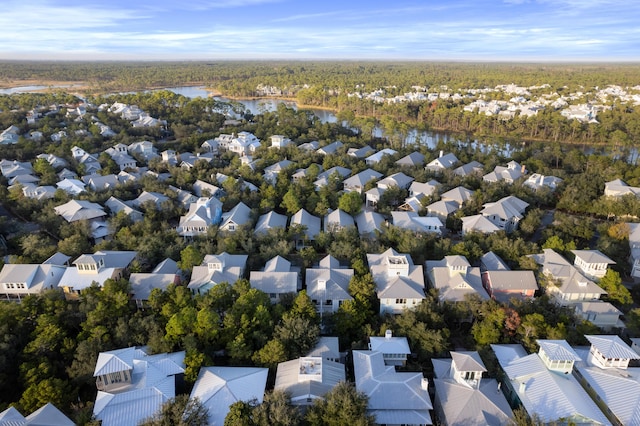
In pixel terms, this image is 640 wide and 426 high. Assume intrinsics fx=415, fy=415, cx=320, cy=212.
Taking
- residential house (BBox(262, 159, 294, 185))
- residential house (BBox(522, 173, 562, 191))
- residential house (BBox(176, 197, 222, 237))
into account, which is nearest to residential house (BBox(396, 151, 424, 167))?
residential house (BBox(522, 173, 562, 191))

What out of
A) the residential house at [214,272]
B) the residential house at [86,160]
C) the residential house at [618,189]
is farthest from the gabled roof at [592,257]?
the residential house at [86,160]

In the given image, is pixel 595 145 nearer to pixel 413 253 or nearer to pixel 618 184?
pixel 618 184

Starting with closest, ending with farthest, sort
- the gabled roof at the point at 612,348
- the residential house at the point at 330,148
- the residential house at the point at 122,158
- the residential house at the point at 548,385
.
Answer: the residential house at the point at 548,385 < the gabled roof at the point at 612,348 < the residential house at the point at 122,158 < the residential house at the point at 330,148

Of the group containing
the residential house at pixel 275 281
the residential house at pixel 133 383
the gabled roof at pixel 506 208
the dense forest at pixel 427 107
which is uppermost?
the dense forest at pixel 427 107

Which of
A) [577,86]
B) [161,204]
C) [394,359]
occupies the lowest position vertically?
[394,359]

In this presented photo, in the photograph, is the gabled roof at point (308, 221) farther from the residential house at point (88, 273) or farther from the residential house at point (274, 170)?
the residential house at point (88, 273)

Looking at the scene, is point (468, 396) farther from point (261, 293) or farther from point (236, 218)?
point (236, 218)

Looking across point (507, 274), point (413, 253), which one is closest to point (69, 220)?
point (413, 253)

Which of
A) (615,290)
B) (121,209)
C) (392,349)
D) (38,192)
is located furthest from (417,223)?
(38,192)
